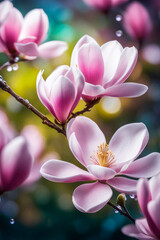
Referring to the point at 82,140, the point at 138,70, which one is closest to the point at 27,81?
the point at 138,70

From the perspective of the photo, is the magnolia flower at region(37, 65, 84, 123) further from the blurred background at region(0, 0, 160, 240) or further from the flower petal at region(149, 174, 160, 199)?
the blurred background at region(0, 0, 160, 240)

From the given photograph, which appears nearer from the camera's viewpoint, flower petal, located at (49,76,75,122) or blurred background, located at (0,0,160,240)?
flower petal, located at (49,76,75,122)

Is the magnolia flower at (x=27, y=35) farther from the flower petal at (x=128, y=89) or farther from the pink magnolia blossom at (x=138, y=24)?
the pink magnolia blossom at (x=138, y=24)

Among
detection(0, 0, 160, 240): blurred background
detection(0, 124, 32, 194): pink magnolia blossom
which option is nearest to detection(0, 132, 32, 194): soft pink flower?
detection(0, 124, 32, 194): pink magnolia blossom

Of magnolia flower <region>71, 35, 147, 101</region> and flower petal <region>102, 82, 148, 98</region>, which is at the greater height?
magnolia flower <region>71, 35, 147, 101</region>

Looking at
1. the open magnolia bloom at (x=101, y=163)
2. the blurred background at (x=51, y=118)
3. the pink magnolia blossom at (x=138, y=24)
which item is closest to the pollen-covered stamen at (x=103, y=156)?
the open magnolia bloom at (x=101, y=163)

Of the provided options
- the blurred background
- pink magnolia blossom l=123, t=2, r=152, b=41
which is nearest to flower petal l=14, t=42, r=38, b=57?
the blurred background

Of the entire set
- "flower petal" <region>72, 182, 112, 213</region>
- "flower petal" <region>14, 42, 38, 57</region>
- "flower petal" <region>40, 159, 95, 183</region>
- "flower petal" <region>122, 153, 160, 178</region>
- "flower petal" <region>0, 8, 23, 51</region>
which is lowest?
"flower petal" <region>122, 153, 160, 178</region>

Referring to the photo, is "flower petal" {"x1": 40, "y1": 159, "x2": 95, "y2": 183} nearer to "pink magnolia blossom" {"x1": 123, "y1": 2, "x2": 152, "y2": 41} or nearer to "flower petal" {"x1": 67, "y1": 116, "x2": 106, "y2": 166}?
"flower petal" {"x1": 67, "y1": 116, "x2": 106, "y2": 166}
